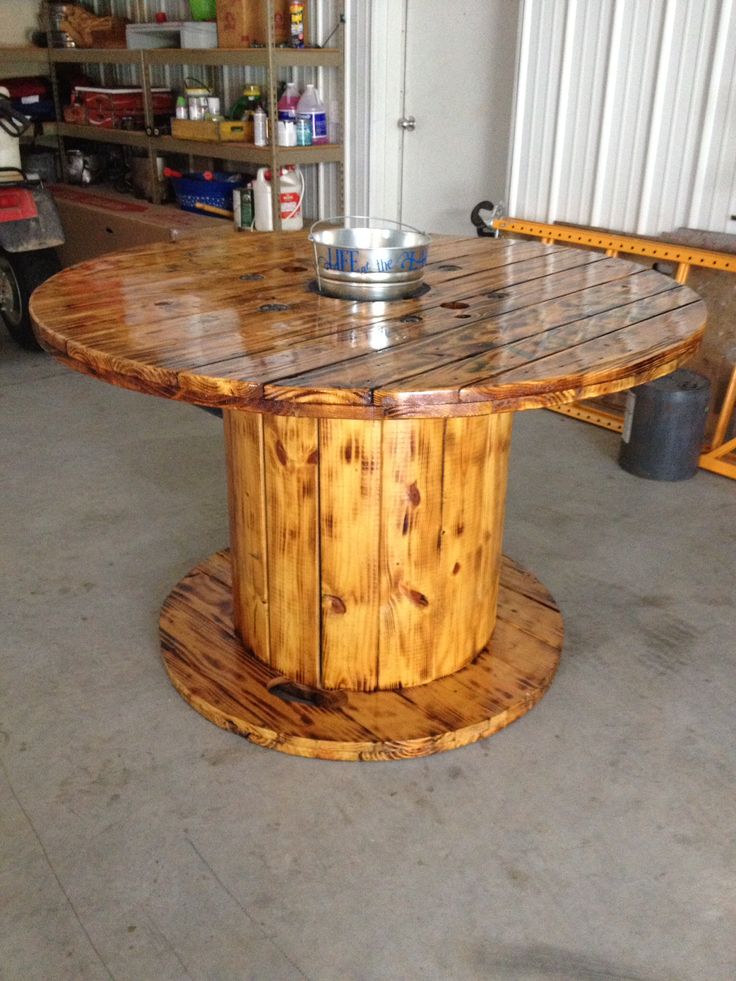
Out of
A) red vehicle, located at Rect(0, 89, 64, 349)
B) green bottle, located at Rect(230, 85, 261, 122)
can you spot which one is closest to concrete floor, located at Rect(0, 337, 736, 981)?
red vehicle, located at Rect(0, 89, 64, 349)

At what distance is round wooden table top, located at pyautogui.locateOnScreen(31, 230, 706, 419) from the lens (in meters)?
1.50

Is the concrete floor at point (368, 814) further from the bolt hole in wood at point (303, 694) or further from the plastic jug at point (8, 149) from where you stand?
the plastic jug at point (8, 149)

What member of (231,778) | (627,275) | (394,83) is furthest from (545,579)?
(394,83)

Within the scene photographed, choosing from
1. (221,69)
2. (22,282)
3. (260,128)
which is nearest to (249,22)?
(260,128)

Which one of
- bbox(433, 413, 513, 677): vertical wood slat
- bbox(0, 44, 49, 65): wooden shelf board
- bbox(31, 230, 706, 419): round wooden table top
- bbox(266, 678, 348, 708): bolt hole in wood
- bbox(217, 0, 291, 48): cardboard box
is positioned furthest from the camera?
bbox(0, 44, 49, 65): wooden shelf board

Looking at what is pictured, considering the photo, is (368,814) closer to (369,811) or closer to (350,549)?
(369,811)

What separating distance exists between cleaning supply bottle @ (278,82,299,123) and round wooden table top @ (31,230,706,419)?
101 inches

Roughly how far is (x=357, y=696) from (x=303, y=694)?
13 cm

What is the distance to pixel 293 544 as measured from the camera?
6.55 ft

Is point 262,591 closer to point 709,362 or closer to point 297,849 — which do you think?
point 297,849

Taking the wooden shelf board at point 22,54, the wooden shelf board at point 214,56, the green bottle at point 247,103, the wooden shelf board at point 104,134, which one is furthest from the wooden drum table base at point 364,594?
the wooden shelf board at point 22,54

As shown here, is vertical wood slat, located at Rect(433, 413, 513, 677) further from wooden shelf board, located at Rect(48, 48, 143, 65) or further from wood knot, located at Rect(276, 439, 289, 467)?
wooden shelf board, located at Rect(48, 48, 143, 65)

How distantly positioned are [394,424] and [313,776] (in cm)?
78

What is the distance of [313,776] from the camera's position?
1.93 metres
